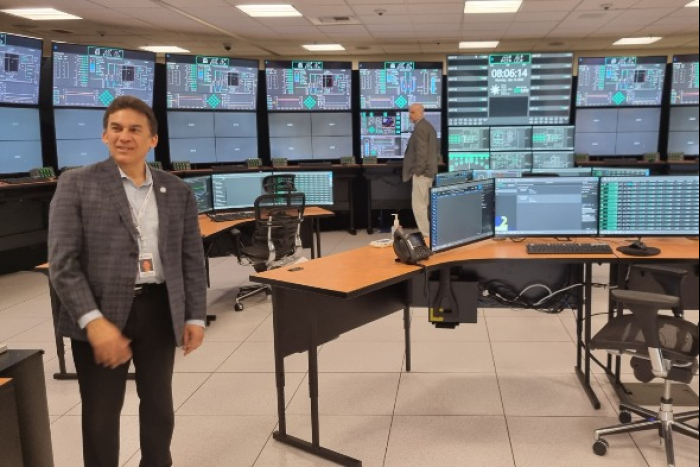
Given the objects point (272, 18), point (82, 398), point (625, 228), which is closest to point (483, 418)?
point (625, 228)

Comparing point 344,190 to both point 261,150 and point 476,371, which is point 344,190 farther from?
point 476,371

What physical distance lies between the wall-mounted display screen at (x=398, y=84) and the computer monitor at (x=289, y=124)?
90cm

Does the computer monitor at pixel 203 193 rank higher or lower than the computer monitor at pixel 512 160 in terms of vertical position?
lower

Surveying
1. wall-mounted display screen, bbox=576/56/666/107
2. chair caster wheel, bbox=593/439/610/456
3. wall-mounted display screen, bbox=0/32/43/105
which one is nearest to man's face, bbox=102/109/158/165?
chair caster wheel, bbox=593/439/610/456

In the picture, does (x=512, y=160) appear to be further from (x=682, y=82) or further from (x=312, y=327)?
(x=312, y=327)

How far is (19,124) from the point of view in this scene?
6410 millimetres

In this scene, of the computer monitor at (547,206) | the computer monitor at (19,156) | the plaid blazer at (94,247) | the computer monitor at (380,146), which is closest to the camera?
the plaid blazer at (94,247)

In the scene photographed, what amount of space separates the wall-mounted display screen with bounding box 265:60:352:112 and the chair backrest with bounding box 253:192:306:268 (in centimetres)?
359

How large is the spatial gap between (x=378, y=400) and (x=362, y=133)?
617 centimetres

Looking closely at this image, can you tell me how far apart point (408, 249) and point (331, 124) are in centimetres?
603

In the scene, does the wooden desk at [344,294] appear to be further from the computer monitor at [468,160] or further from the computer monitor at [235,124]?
the computer monitor at [235,124]

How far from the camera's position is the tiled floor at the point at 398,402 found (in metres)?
2.70

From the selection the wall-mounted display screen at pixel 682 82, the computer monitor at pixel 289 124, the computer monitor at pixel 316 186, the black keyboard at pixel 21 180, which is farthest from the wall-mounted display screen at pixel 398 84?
the black keyboard at pixel 21 180

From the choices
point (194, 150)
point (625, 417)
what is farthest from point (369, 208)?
point (625, 417)
